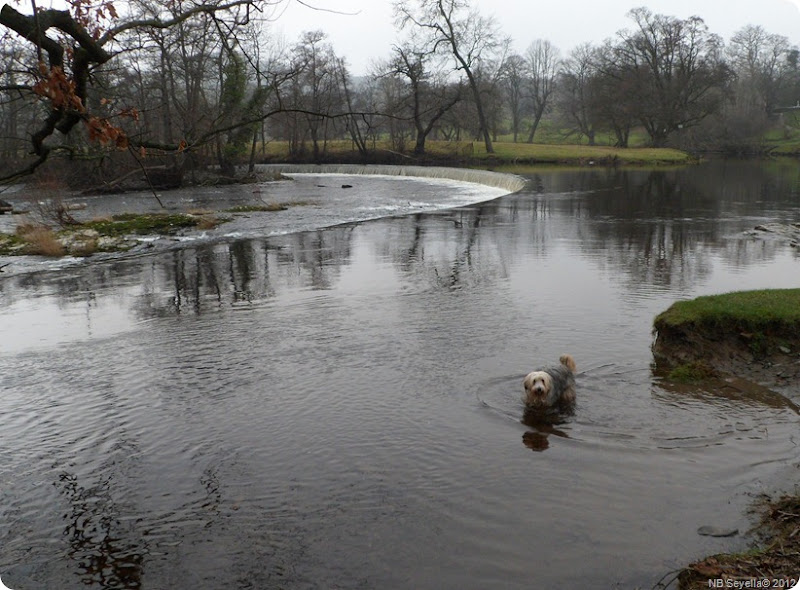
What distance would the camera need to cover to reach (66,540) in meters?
6.29

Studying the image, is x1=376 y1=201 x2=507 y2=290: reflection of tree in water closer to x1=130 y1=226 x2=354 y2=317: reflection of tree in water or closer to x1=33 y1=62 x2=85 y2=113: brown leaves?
x1=130 y1=226 x2=354 y2=317: reflection of tree in water

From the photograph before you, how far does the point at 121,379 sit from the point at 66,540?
13.9ft

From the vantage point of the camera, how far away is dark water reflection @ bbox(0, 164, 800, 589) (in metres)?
5.96

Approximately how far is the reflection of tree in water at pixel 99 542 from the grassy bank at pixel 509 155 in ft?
197

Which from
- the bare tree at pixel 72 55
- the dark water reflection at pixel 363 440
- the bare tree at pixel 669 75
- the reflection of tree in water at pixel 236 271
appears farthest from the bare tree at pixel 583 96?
the bare tree at pixel 72 55

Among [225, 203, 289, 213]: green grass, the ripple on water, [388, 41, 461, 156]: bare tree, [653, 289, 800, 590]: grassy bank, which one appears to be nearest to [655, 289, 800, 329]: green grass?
[653, 289, 800, 590]: grassy bank

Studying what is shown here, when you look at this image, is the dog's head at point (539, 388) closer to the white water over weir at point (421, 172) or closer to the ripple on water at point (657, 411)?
the ripple on water at point (657, 411)

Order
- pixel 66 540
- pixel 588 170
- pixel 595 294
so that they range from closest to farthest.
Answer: pixel 66 540, pixel 595 294, pixel 588 170

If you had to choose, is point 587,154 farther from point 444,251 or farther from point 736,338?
point 736,338

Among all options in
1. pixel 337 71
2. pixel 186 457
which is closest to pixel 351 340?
pixel 186 457

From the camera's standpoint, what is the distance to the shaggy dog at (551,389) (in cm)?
830

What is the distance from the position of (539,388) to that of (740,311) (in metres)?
3.76

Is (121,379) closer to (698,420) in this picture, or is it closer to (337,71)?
(698,420)

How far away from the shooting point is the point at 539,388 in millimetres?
8273
